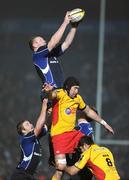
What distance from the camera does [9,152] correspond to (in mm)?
13781

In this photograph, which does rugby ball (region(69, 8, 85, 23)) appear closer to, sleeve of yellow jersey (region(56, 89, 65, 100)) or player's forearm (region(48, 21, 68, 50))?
player's forearm (region(48, 21, 68, 50))

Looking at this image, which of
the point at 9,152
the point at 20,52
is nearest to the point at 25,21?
the point at 20,52

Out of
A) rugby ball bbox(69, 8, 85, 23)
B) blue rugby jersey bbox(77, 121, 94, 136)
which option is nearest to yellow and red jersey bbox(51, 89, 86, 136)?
blue rugby jersey bbox(77, 121, 94, 136)

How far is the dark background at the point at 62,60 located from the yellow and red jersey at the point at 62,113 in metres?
4.34

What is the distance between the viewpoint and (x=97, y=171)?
373 inches

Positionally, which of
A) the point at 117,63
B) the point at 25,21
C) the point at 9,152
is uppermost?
the point at 25,21

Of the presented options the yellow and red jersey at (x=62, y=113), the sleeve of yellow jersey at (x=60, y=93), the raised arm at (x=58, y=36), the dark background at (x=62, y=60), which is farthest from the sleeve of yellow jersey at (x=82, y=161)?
the dark background at (x=62, y=60)

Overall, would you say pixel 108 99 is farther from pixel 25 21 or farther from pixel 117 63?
pixel 25 21

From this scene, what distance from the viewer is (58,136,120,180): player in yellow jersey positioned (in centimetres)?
938

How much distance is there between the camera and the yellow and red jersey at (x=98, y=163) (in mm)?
9383

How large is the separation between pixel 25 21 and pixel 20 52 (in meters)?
0.55

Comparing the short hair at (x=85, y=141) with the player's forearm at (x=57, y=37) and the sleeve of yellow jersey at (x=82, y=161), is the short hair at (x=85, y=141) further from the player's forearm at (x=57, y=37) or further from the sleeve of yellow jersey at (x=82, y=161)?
the player's forearm at (x=57, y=37)

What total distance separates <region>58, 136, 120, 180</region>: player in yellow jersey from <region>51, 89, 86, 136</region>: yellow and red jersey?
269 mm

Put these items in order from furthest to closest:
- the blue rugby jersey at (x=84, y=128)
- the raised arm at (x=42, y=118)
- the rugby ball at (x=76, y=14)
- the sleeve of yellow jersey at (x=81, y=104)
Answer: the blue rugby jersey at (x=84, y=128) → the sleeve of yellow jersey at (x=81, y=104) → the rugby ball at (x=76, y=14) → the raised arm at (x=42, y=118)
